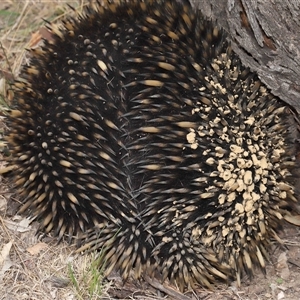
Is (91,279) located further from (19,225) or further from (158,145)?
(158,145)

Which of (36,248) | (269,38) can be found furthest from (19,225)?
(269,38)

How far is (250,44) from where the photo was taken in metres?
3.39

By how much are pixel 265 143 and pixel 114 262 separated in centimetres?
98

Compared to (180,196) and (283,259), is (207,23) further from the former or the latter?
(283,259)

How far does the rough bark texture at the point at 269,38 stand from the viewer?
10.5 ft

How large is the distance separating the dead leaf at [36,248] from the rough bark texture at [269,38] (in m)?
1.51

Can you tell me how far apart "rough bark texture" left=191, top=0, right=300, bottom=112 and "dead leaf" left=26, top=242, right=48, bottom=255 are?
4.96 feet

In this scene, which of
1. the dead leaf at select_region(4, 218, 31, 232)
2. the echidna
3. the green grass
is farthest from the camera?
the dead leaf at select_region(4, 218, 31, 232)

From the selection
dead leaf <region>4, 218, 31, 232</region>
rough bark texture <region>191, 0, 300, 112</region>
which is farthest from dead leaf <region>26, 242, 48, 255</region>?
rough bark texture <region>191, 0, 300, 112</region>

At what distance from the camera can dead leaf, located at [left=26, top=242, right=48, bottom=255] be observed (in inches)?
147

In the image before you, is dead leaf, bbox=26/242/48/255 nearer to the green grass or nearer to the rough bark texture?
the green grass

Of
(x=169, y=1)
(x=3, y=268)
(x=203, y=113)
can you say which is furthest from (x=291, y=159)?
(x=3, y=268)

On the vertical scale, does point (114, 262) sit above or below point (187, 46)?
below

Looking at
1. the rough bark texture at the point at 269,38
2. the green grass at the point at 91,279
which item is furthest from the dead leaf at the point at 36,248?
the rough bark texture at the point at 269,38
